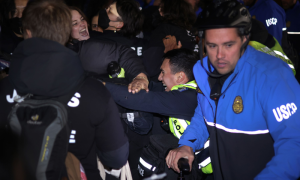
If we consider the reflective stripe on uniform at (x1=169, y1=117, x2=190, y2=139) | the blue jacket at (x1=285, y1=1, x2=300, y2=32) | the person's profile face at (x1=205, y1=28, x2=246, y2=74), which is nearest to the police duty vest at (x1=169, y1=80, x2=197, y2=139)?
the reflective stripe on uniform at (x1=169, y1=117, x2=190, y2=139)

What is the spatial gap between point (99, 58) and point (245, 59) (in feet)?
4.44

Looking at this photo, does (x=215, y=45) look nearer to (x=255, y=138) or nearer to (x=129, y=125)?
(x=255, y=138)

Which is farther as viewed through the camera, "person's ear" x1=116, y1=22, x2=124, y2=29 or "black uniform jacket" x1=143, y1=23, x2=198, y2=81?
"black uniform jacket" x1=143, y1=23, x2=198, y2=81

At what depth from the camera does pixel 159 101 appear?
2.25 m

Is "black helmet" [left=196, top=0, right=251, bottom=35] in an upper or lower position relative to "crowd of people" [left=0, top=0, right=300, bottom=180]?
upper

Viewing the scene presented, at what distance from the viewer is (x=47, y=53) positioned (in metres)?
1.41

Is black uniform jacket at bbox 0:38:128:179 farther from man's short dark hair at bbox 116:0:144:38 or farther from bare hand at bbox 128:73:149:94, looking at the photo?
man's short dark hair at bbox 116:0:144:38

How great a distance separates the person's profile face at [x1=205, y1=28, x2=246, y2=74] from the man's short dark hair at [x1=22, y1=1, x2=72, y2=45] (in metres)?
0.99

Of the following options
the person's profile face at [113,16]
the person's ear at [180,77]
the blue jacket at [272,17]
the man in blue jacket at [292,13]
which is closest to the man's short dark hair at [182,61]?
the person's ear at [180,77]

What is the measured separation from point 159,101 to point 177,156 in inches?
20.5

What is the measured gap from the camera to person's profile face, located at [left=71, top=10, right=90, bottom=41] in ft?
9.99

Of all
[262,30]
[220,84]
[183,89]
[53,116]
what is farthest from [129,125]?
[262,30]

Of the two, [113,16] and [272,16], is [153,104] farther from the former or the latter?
[272,16]

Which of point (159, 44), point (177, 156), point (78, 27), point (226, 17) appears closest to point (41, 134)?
point (177, 156)
